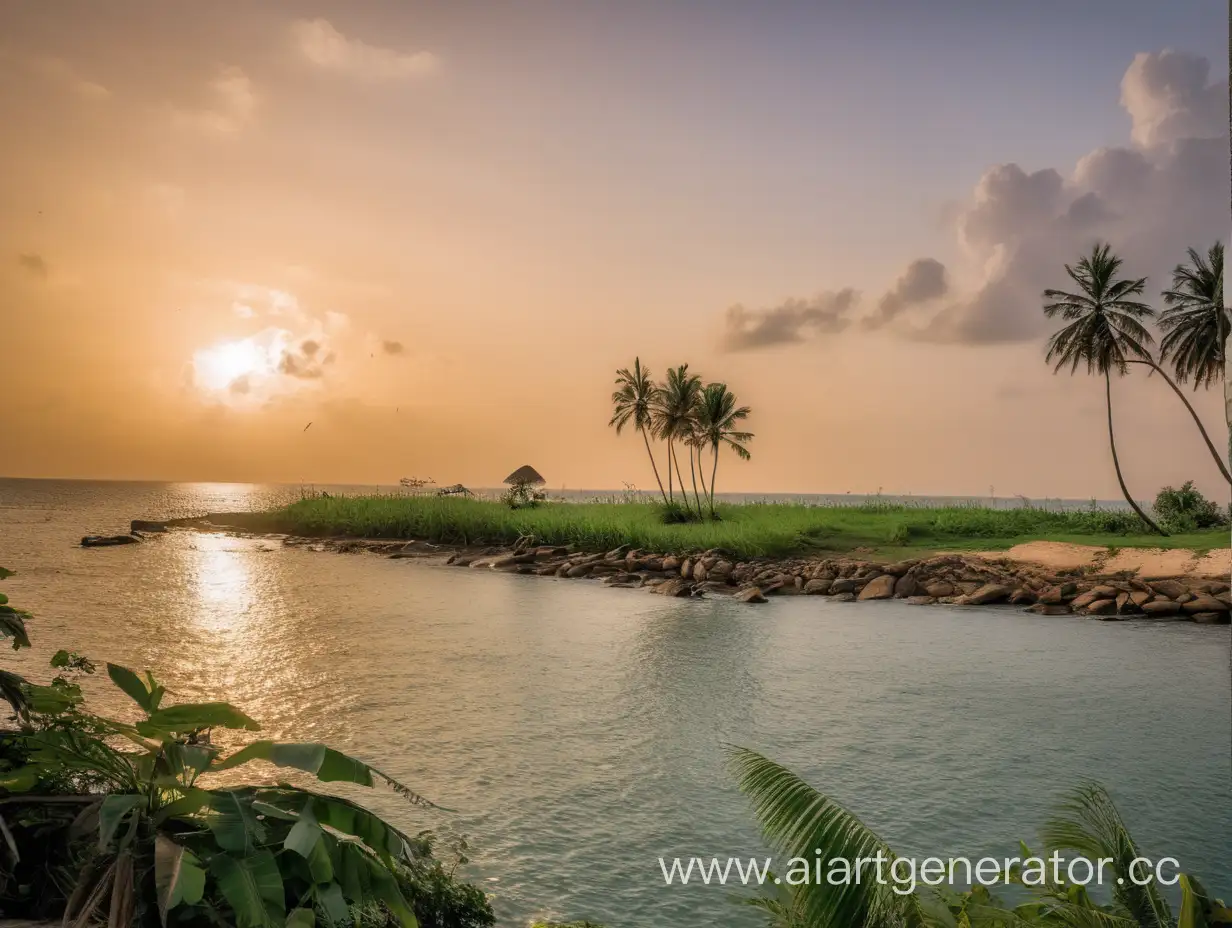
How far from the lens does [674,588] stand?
17000 millimetres

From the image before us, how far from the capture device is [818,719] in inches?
299

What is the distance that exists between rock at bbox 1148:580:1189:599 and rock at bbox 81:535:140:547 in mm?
25447

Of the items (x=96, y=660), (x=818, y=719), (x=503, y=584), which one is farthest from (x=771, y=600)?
(x=96, y=660)

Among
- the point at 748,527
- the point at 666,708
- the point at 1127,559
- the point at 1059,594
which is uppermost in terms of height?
the point at 748,527

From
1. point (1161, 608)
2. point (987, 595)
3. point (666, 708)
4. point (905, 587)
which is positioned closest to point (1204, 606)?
point (1161, 608)

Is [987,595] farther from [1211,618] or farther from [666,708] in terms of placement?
[666,708]

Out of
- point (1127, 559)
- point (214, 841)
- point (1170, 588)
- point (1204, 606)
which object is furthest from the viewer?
point (1127, 559)

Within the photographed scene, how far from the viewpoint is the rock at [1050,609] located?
48.3 ft

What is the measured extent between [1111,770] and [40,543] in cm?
2498

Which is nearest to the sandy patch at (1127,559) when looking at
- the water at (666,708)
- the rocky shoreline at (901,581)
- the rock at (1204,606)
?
the rocky shoreline at (901,581)

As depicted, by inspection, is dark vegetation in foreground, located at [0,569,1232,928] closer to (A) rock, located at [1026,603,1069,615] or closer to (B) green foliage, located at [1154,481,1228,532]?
(A) rock, located at [1026,603,1069,615]

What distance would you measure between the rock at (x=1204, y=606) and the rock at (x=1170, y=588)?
62 cm

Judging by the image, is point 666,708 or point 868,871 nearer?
point 868,871

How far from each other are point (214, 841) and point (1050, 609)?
15.3 metres
